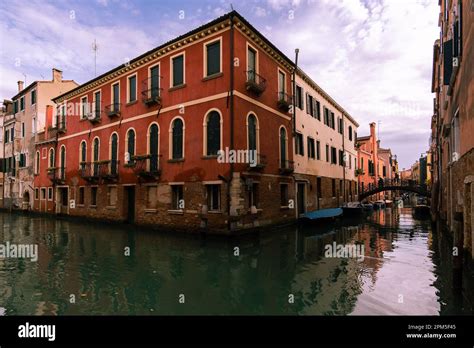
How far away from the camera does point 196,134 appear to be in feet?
44.9

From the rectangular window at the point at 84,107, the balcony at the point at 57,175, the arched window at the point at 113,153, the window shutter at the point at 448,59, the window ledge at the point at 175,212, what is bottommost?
the window ledge at the point at 175,212

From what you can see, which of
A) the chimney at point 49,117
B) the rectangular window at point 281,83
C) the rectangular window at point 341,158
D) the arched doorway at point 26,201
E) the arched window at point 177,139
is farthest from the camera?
the rectangular window at point 341,158

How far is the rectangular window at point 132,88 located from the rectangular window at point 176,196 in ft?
21.6

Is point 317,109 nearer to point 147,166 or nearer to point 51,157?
point 147,166

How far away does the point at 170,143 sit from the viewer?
1473cm

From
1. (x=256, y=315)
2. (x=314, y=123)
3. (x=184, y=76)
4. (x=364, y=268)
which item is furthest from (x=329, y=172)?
(x=256, y=315)

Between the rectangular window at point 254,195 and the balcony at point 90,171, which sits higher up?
the balcony at point 90,171

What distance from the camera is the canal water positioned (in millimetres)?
5281

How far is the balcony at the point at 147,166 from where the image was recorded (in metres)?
14.9

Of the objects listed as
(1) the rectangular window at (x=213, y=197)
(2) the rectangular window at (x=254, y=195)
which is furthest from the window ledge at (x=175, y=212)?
(2) the rectangular window at (x=254, y=195)

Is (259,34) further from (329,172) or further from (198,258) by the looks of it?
(329,172)

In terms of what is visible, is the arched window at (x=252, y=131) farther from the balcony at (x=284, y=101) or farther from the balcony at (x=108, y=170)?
the balcony at (x=108, y=170)

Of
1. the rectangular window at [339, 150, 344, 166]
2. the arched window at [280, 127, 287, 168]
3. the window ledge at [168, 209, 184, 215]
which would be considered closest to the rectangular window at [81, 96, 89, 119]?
the window ledge at [168, 209, 184, 215]

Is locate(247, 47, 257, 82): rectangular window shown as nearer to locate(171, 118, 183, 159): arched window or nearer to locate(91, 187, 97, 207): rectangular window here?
locate(171, 118, 183, 159): arched window
